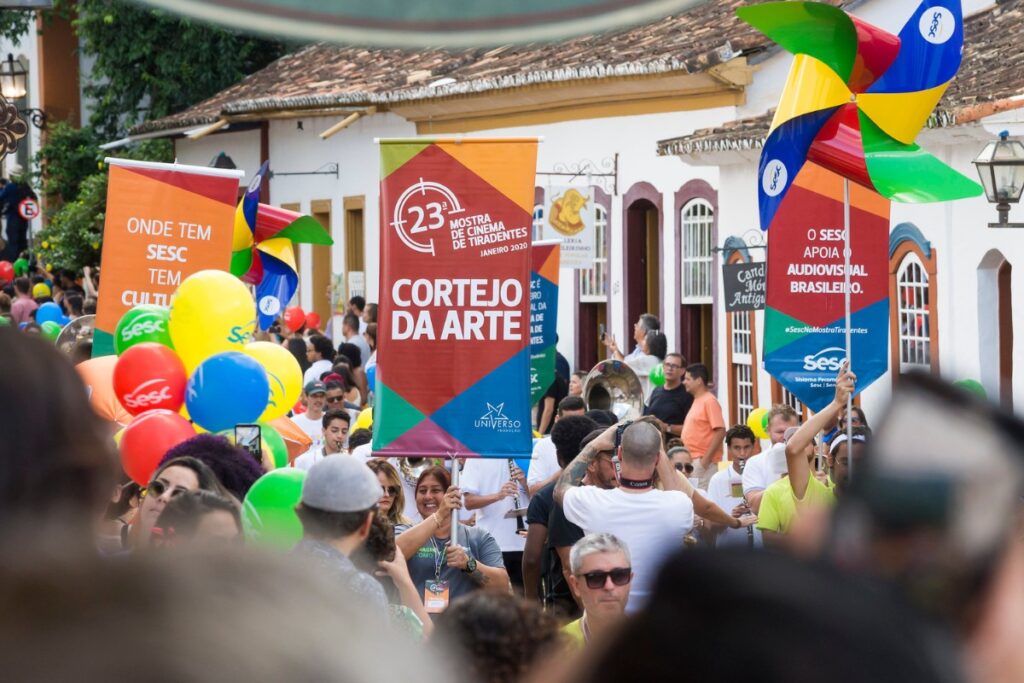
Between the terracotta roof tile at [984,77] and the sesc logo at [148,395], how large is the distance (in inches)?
249

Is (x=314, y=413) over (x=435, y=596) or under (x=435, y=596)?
over

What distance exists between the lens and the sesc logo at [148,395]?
7.80 meters

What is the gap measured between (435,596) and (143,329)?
245 cm

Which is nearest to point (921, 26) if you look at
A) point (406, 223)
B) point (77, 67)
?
point (406, 223)

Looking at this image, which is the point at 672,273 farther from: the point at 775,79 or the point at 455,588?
the point at 455,588

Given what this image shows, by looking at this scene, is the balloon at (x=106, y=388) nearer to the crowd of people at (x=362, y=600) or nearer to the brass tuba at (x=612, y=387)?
the crowd of people at (x=362, y=600)

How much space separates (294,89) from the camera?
2809 cm

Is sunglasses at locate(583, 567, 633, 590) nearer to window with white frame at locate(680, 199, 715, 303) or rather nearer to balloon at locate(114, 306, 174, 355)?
balloon at locate(114, 306, 174, 355)

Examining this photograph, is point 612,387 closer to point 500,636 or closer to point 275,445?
point 275,445

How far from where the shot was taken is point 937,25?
10.2 metres

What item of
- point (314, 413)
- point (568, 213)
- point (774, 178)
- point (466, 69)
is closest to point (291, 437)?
point (774, 178)

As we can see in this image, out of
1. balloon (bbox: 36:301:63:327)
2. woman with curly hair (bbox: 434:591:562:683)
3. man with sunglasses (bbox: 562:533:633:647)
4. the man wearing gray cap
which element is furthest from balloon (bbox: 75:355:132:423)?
balloon (bbox: 36:301:63:327)

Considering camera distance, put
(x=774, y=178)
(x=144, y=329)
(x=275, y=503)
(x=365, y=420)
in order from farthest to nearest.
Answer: (x=365, y=420)
(x=774, y=178)
(x=144, y=329)
(x=275, y=503)

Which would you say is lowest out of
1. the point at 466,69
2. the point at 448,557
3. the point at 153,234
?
the point at 448,557
